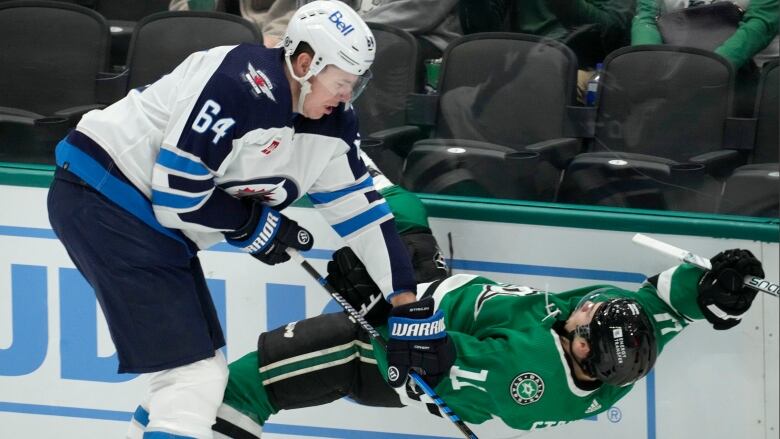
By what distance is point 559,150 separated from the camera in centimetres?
338

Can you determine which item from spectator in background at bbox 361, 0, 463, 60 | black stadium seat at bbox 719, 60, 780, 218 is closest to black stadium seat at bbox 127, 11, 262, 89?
spectator in background at bbox 361, 0, 463, 60

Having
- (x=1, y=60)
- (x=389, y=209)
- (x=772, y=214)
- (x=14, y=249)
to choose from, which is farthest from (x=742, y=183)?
(x=1, y=60)

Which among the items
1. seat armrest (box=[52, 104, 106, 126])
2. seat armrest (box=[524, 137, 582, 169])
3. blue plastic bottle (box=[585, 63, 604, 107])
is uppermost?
blue plastic bottle (box=[585, 63, 604, 107])

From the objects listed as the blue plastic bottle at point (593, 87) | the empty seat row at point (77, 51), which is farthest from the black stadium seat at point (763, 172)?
the empty seat row at point (77, 51)

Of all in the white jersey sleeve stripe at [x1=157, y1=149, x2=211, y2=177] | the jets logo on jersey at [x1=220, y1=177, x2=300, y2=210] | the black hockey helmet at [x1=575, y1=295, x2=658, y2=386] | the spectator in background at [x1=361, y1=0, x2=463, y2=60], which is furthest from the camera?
the spectator in background at [x1=361, y1=0, x2=463, y2=60]

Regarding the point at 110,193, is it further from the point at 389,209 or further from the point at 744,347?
the point at 744,347

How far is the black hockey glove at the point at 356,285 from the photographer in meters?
3.07

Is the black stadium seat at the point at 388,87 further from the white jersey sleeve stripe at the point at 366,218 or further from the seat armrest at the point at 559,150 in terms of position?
the white jersey sleeve stripe at the point at 366,218

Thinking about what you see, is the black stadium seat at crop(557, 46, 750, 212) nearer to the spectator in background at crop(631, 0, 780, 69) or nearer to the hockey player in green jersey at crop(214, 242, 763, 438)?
the spectator in background at crop(631, 0, 780, 69)

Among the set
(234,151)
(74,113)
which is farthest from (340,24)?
(74,113)

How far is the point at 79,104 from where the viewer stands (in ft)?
12.7

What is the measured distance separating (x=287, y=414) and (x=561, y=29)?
1.31m

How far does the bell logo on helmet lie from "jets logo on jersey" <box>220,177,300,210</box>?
39 centimetres

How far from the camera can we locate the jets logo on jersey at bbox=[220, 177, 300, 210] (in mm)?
2820
